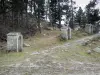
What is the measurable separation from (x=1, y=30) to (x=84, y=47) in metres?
8.91

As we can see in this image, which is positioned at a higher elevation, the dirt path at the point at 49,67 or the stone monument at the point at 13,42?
the stone monument at the point at 13,42

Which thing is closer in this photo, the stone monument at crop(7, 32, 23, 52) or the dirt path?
the dirt path

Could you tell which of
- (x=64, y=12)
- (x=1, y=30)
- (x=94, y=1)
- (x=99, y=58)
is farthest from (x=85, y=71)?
(x=64, y=12)

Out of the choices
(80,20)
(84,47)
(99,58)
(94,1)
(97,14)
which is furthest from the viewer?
(80,20)

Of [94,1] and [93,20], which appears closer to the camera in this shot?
[94,1]

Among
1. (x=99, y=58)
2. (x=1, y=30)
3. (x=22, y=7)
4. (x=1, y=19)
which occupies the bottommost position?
(x=99, y=58)

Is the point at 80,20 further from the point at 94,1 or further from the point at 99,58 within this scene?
the point at 99,58

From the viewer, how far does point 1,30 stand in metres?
16.9

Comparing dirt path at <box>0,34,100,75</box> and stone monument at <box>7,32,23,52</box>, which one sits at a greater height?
stone monument at <box>7,32,23,52</box>

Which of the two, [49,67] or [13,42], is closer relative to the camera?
[49,67]

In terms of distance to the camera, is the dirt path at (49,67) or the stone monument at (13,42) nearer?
the dirt path at (49,67)

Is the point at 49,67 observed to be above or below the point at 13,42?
below

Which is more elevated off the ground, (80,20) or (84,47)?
(80,20)

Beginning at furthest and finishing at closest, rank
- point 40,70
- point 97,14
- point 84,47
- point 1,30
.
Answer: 1. point 97,14
2. point 1,30
3. point 84,47
4. point 40,70
